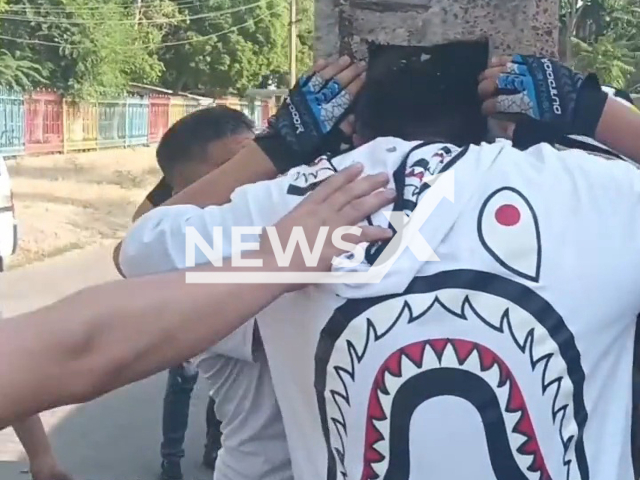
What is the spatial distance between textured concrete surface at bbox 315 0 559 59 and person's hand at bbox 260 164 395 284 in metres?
0.84

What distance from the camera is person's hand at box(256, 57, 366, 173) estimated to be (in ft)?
5.76

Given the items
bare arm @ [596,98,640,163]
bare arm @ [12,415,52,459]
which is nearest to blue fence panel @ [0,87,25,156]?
bare arm @ [12,415,52,459]

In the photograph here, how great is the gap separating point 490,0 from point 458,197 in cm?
100

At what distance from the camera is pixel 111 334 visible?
4.05 feet

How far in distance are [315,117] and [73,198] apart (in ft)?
56.4

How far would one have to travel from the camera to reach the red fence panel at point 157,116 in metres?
33.0

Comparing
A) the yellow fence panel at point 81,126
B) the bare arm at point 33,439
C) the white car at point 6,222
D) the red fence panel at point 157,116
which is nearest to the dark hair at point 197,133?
the bare arm at point 33,439

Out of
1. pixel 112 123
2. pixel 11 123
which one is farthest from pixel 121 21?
pixel 11 123

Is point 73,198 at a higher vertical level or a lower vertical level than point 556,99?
lower

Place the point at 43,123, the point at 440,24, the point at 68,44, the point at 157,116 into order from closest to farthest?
the point at 440,24 → the point at 43,123 → the point at 68,44 → the point at 157,116

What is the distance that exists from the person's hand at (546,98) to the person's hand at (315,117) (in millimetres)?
218

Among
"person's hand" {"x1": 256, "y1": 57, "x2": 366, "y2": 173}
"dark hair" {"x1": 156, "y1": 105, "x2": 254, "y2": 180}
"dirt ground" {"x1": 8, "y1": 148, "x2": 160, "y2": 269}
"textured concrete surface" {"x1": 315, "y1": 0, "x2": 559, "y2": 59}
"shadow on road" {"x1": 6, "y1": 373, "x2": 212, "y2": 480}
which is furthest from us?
"dirt ground" {"x1": 8, "y1": 148, "x2": 160, "y2": 269}

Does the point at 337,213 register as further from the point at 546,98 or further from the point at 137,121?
the point at 137,121

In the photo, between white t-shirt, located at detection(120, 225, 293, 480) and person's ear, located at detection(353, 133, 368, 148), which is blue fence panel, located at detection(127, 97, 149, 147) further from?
person's ear, located at detection(353, 133, 368, 148)
